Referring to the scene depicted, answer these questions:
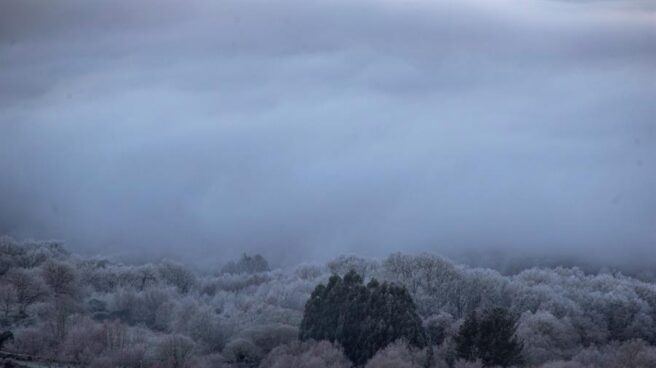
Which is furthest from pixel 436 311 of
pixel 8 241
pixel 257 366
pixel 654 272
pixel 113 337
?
pixel 654 272

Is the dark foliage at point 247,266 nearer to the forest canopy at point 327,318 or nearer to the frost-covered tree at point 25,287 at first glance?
the forest canopy at point 327,318

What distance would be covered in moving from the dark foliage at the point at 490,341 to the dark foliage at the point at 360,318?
5231mm

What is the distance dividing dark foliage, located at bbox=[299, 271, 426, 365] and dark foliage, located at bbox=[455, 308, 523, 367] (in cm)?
523

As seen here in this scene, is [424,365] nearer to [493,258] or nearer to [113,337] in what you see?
[113,337]

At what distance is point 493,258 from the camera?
197 meters

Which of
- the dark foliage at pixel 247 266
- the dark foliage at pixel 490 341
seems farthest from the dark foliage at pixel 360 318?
the dark foliage at pixel 247 266

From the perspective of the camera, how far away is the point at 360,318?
298 feet

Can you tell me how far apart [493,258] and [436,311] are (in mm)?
87003

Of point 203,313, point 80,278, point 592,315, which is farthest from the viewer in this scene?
point 80,278

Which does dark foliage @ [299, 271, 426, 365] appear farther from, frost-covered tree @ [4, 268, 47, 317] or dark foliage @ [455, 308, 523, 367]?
frost-covered tree @ [4, 268, 47, 317]

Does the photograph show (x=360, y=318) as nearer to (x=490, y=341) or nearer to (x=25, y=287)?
(x=490, y=341)

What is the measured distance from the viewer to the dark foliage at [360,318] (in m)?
89.0

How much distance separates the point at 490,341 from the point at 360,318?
10.3 m

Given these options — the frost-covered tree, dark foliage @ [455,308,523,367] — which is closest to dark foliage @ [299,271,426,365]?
dark foliage @ [455,308,523,367]
